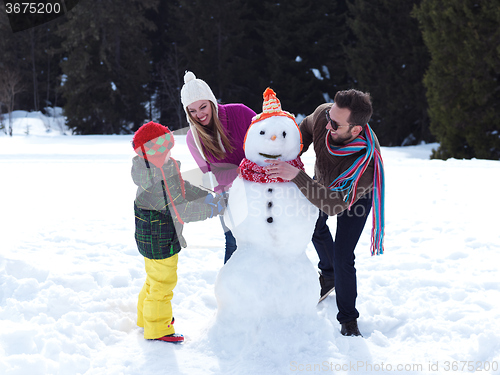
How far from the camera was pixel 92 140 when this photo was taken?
46.6 ft

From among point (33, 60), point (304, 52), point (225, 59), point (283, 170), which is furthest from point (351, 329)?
point (33, 60)

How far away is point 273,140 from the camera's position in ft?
7.70

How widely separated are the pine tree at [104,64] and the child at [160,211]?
15.4 m

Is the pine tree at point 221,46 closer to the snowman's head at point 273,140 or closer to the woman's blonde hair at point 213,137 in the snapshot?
the woman's blonde hair at point 213,137

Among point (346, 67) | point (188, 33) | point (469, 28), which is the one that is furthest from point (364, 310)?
point (188, 33)

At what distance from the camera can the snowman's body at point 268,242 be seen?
238 cm

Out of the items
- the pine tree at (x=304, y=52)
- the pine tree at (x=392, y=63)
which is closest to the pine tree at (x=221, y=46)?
the pine tree at (x=304, y=52)

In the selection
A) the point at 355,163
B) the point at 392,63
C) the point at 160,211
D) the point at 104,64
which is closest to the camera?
the point at 355,163

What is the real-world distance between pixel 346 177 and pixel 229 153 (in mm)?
831

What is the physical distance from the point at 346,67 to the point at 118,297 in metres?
Answer: 14.6

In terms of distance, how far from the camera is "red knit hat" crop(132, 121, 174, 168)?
240 centimetres

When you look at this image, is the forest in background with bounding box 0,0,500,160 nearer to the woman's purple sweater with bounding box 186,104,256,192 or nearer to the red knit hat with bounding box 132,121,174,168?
the woman's purple sweater with bounding box 186,104,256,192

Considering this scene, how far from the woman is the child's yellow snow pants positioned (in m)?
0.59

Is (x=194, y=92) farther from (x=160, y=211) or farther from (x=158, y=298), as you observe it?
(x=158, y=298)
